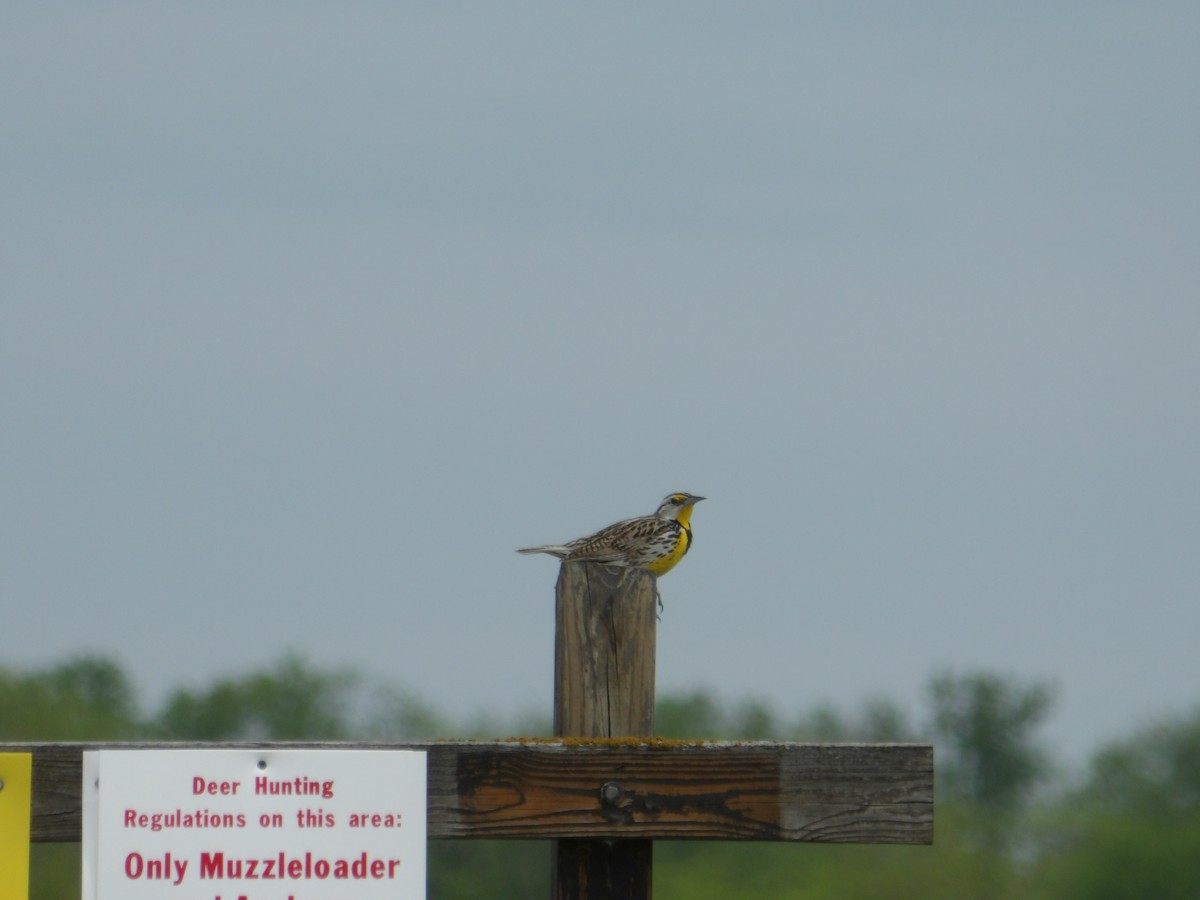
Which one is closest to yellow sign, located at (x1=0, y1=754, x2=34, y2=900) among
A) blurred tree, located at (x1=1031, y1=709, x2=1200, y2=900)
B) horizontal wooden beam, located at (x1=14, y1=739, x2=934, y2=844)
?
horizontal wooden beam, located at (x1=14, y1=739, x2=934, y2=844)

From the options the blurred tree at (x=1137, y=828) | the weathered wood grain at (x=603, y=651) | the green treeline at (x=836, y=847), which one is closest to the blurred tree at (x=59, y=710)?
the green treeline at (x=836, y=847)

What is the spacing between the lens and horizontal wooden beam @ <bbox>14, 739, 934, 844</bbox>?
554 cm

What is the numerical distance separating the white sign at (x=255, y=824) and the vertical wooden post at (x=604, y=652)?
625mm

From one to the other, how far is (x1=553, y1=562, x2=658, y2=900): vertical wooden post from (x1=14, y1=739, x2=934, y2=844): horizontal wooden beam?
27 cm

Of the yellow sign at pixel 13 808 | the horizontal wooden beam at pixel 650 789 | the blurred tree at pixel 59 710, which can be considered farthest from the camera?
the blurred tree at pixel 59 710

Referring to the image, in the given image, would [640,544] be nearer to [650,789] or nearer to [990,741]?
[650,789]

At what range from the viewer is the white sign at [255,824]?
17.8 ft

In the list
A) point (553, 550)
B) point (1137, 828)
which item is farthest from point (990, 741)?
point (553, 550)

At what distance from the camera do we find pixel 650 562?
34.2ft

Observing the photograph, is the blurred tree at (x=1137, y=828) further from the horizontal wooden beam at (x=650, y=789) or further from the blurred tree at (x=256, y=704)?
the horizontal wooden beam at (x=650, y=789)

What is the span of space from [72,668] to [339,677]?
Result: 547 inches

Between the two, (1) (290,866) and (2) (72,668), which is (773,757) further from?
(2) (72,668)

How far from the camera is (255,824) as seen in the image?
5.48 meters

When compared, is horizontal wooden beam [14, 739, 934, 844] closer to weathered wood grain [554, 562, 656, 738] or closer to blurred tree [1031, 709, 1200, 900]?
weathered wood grain [554, 562, 656, 738]
